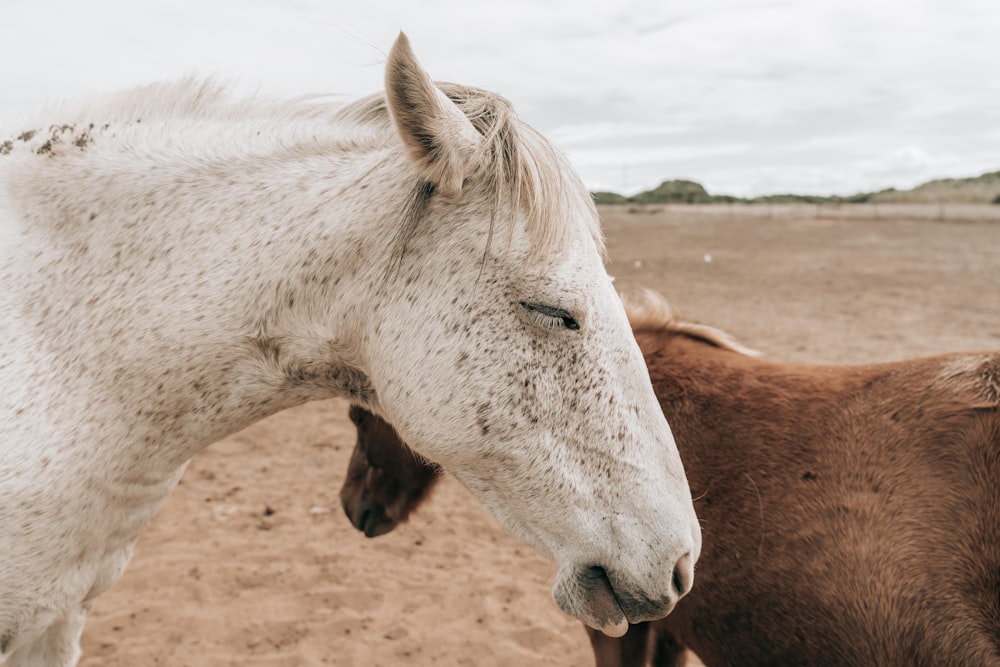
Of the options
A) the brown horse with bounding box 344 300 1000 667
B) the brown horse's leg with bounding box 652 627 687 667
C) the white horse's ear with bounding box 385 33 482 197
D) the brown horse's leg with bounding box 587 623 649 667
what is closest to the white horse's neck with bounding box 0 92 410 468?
the white horse's ear with bounding box 385 33 482 197

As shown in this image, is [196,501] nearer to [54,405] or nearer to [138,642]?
[138,642]

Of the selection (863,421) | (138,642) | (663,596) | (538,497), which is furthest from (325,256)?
(138,642)

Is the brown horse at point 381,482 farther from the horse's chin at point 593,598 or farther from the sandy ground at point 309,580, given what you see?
the horse's chin at point 593,598

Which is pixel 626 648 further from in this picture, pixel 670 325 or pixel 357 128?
pixel 357 128

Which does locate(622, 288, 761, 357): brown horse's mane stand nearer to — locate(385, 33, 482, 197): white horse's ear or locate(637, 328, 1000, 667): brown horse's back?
locate(637, 328, 1000, 667): brown horse's back

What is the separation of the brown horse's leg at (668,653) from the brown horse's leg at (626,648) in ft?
0.73

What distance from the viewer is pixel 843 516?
2.52 m

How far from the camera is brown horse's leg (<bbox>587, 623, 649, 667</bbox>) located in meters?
2.93

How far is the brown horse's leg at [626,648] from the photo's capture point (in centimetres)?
293

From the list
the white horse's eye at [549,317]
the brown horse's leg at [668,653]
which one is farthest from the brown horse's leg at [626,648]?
the white horse's eye at [549,317]

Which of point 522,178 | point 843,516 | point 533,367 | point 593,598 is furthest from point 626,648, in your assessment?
point 522,178

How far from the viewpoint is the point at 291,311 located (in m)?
1.72

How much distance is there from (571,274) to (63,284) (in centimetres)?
123

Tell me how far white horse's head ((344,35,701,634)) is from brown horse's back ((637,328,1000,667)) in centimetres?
107
